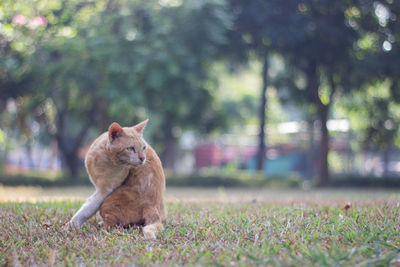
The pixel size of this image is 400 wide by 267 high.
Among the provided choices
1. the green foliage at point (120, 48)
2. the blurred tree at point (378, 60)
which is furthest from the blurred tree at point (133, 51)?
the blurred tree at point (378, 60)

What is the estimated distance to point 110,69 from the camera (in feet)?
32.4

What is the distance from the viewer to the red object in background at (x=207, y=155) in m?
22.9

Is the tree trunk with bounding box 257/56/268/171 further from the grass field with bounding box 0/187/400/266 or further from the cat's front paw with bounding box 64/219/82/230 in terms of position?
the cat's front paw with bounding box 64/219/82/230

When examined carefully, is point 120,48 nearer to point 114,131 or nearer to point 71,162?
point 71,162

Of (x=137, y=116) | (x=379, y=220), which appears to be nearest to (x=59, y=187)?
(x=137, y=116)

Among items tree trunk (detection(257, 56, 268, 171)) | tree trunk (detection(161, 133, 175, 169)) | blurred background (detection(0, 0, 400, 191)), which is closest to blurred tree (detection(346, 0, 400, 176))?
blurred background (detection(0, 0, 400, 191))

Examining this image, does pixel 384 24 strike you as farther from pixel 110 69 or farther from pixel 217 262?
pixel 217 262

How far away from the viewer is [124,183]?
345cm

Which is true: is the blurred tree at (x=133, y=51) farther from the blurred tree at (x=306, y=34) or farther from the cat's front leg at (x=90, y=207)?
the cat's front leg at (x=90, y=207)

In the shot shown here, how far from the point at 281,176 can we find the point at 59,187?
782cm

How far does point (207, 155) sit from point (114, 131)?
1981cm

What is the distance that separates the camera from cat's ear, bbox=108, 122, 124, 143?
10.7 ft

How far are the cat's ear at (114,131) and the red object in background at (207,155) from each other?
64.0 ft

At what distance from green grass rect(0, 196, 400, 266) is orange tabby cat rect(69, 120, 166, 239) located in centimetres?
15
